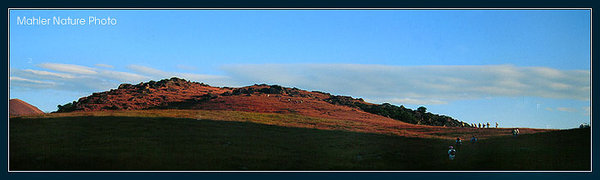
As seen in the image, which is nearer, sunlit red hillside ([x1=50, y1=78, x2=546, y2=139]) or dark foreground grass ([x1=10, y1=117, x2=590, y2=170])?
dark foreground grass ([x1=10, y1=117, x2=590, y2=170])

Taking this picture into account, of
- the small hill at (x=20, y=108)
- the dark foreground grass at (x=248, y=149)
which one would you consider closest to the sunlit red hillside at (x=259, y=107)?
the small hill at (x=20, y=108)

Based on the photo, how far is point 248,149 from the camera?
24922 mm

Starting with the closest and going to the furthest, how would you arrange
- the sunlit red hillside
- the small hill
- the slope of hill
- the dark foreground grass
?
the dark foreground grass < the small hill < the sunlit red hillside < the slope of hill

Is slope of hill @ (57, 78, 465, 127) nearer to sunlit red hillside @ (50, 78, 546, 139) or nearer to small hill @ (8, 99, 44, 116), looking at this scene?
sunlit red hillside @ (50, 78, 546, 139)

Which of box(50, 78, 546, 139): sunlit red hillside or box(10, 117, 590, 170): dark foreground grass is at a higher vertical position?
box(50, 78, 546, 139): sunlit red hillside

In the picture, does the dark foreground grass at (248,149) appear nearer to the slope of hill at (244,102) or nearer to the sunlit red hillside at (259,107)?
the sunlit red hillside at (259,107)

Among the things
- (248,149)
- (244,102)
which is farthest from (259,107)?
(248,149)

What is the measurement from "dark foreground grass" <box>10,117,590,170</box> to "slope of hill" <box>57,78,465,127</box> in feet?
40.1

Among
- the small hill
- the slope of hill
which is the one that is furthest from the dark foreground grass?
the slope of hill

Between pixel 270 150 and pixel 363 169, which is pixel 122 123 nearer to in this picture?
pixel 270 150

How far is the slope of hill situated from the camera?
42.9 meters

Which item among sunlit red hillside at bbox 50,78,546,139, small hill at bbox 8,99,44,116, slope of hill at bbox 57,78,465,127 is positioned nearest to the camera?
small hill at bbox 8,99,44,116

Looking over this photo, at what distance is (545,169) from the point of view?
72.4 feet

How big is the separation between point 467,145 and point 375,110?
23.4 metres
